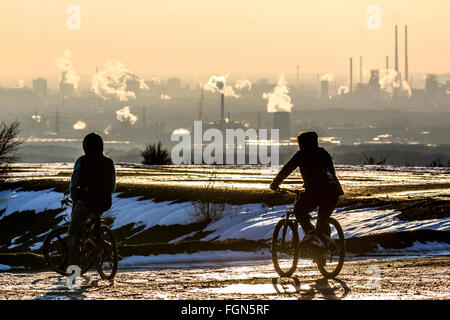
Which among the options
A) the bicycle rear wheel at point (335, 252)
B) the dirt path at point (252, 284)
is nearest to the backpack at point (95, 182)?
the dirt path at point (252, 284)

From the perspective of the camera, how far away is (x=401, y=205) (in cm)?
3394

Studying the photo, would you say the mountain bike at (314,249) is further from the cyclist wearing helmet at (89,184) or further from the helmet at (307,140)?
the cyclist wearing helmet at (89,184)

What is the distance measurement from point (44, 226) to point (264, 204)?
42.3 feet

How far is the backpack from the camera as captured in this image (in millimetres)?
15234

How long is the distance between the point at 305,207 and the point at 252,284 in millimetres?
1653

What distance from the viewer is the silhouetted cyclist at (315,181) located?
14.8 m

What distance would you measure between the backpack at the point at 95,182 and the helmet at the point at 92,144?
9cm

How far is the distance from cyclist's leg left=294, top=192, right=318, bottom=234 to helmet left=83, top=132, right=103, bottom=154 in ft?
11.9

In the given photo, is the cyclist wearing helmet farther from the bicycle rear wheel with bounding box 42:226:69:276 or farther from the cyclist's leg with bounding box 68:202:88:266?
the bicycle rear wheel with bounding box 42:226:69:276

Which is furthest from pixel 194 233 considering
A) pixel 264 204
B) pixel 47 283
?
pixel 47 283

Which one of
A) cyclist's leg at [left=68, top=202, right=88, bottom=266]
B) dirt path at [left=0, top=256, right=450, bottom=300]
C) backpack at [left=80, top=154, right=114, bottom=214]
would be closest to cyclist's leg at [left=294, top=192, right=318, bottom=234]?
dirt path at [left=0, top=256, right=450, bottom=300]

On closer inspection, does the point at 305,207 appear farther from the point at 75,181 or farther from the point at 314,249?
the point at 75,181
